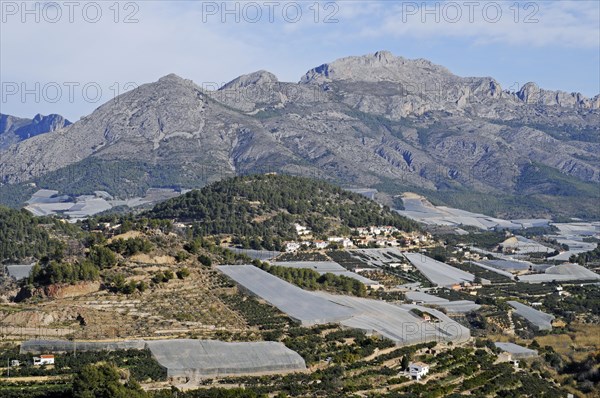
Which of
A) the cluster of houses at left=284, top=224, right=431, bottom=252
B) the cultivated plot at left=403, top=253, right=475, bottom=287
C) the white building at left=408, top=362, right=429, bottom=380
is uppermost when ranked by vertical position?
the cluster of houses at left=284, top=224, right=431, bottom=252

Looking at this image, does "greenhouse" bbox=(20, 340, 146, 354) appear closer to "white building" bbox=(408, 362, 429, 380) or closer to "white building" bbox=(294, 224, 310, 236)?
"white building" bbox=(408, 362, 429, 380)

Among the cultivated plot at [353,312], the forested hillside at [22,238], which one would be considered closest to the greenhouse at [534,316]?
the cultivated plot at [353,312]

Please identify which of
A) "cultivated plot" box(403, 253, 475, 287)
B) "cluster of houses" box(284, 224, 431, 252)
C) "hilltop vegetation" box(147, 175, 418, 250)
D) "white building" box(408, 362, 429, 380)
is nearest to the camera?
"white building" box(408, 362, 429, 380)

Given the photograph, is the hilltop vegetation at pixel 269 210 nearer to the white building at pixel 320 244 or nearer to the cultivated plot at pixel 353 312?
the white building at pixel 320 244

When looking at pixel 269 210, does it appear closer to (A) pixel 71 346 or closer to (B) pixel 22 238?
(B) pixel 22 238

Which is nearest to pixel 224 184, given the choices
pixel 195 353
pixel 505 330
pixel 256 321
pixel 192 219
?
pixel 192 219

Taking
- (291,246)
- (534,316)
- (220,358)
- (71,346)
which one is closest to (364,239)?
(291,246)

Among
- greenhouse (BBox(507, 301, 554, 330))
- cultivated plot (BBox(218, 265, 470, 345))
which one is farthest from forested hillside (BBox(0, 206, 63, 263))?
greenhouse (BBox(507, 301, 554, 330))

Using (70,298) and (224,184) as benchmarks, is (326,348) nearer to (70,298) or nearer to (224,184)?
(70,298)
